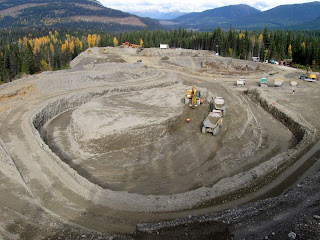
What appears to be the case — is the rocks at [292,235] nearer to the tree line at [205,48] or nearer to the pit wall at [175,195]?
the pit wall at [175,195]

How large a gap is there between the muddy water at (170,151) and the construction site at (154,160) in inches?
3.7

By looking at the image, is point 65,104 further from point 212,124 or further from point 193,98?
point 212,124

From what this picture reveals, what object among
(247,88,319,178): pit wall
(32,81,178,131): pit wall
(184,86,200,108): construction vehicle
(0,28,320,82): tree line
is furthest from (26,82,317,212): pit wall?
(0,28,320,82): tree line

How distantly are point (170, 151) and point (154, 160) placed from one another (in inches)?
76.6

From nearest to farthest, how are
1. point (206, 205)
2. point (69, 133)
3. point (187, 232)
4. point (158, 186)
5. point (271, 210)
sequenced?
1. point (187, 232)
2. point (271, 210)
3. point (206, 205)
4. point (158, 186)
5. point (69, 133)

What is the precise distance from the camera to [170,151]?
21984 millimetres

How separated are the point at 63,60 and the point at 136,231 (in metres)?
78.8

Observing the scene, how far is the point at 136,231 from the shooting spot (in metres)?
11.2

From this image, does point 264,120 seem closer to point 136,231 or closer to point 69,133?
point 69,133

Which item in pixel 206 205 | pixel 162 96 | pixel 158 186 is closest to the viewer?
pixel 206 205

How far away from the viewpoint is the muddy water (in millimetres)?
A: 18125

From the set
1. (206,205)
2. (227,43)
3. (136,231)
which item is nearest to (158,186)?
(206,205)

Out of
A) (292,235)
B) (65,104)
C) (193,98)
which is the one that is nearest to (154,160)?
(193,98)

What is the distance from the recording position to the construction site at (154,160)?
11641 mm
